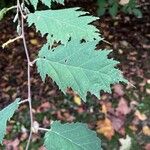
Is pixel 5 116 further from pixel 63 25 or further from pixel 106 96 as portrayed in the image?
pixel 106 96

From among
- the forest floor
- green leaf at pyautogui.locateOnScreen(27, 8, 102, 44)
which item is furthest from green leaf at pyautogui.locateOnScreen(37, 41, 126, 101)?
the forest floor

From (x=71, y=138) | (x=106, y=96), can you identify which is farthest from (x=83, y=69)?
(x=106, y=96)

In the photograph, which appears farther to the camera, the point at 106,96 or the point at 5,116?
the point at 106,96

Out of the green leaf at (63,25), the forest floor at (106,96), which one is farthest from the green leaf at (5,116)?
the forest floor at (106,96)

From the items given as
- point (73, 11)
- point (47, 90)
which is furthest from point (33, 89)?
point (73, 11)

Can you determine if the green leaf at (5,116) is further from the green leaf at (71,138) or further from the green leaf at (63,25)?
the green leaf at (63,25)

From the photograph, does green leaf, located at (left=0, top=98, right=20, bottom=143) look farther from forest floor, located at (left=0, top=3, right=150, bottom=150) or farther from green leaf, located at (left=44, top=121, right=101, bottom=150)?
forest floor, located at (left=0, top=3, right=150, bottom=150)
